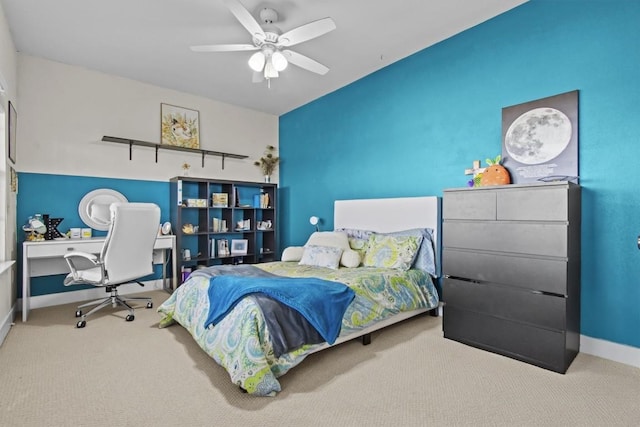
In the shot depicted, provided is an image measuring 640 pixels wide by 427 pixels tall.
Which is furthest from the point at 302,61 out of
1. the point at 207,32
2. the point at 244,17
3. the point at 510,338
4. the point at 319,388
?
the point at 510,338

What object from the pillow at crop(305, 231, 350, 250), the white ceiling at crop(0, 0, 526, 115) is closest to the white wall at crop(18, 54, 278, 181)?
the white ceiling at crop(0, 0, 526, 115)

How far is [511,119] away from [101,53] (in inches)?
169

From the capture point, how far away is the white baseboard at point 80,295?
3.72m

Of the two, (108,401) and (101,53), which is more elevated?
(101,53)

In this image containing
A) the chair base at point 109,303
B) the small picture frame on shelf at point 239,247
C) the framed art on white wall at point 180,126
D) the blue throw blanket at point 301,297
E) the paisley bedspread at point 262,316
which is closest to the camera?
the paisley bedspread at point 262,316

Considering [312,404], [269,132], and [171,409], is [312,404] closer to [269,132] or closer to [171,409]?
[171,409]

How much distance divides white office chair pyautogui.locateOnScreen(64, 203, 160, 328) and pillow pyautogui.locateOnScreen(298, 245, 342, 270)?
1630mm

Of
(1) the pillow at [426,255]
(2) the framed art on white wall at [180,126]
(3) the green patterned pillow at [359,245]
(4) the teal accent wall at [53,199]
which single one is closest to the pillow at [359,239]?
(3) the green patterned pillow at [359,245]

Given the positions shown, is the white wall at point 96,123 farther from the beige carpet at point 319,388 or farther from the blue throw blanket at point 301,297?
the blue throw blanket at point 301,297

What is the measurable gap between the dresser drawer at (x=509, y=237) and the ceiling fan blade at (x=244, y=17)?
2197mm

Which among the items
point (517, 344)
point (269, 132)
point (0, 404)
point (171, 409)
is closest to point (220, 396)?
point (171, 409)

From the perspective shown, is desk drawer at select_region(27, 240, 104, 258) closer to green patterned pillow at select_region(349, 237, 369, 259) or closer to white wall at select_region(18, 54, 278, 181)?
white wall at select_region(18, 54, 278, 181)

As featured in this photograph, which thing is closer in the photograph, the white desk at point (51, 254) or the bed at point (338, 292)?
the bed at point (338, 292)

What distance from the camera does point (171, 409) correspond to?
5.74 feet
